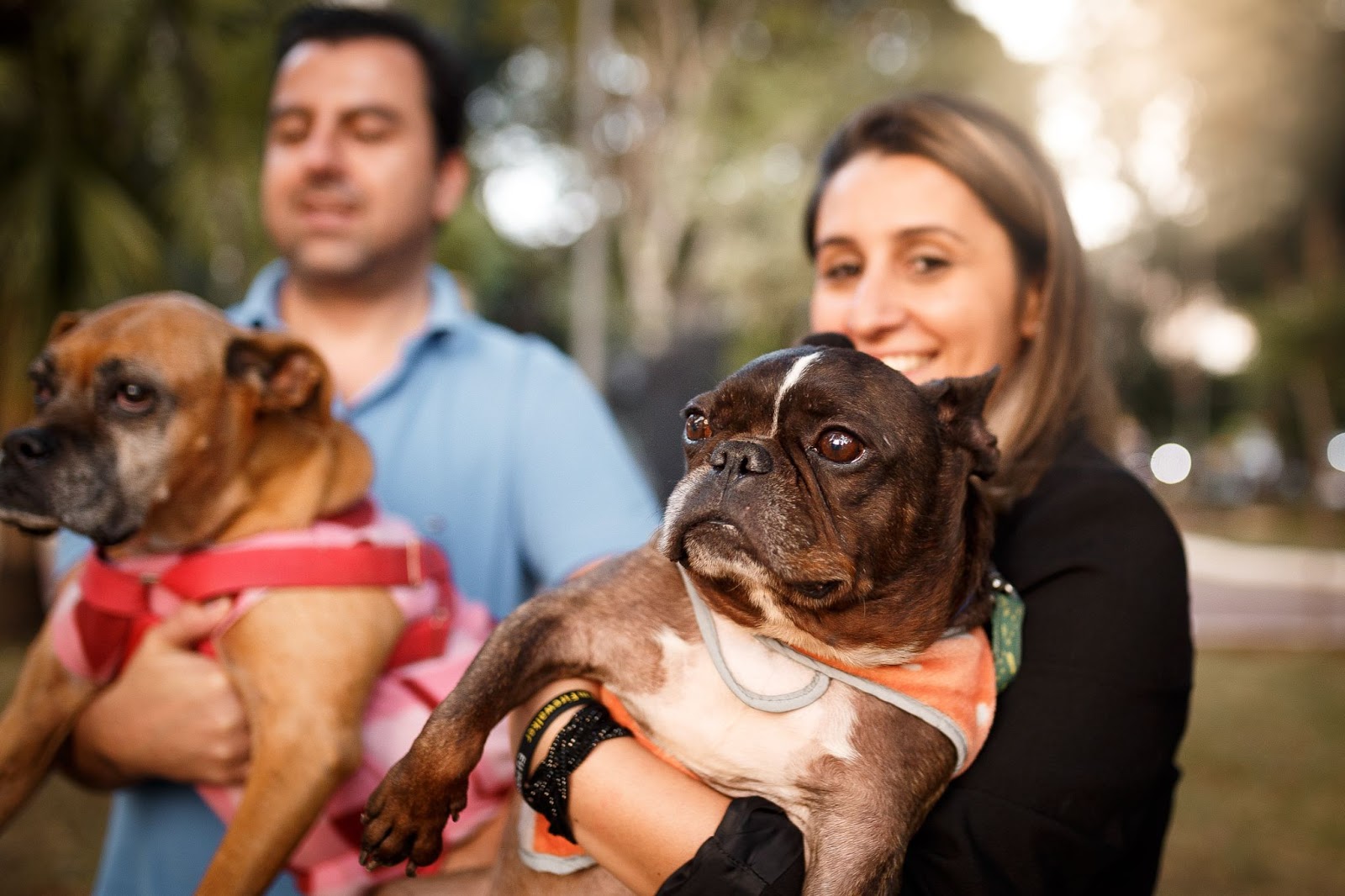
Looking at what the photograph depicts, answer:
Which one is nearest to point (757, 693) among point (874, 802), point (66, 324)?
point (874, 802)

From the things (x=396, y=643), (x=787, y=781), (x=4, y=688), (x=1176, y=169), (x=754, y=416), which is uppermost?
(x=1176, y=169)

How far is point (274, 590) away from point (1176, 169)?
35.3m

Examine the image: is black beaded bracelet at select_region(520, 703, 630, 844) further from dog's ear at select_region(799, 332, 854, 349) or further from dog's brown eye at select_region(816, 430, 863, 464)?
dog's ear at select_region(799, 332, 854, 349)

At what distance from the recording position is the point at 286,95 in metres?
3.43

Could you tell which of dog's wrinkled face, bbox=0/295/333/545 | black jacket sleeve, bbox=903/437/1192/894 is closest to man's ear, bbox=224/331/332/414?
dog's wrinkled face, bbox=0/295/333/545

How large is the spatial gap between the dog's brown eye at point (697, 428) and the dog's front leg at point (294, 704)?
930 mm

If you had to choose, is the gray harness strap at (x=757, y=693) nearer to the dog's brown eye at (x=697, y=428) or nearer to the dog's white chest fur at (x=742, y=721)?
the dog's white chest fur at (x=742, y=721)

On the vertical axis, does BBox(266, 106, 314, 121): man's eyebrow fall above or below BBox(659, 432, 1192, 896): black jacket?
above

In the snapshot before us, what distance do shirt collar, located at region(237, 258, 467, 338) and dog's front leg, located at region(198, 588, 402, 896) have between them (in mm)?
1150

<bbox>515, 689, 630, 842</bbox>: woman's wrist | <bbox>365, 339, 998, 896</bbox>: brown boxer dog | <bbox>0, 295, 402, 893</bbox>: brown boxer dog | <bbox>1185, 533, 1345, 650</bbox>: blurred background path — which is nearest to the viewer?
<bbox>365, 339, 998, 896</bbox>: brown boxer dog

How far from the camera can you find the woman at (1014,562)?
6.84 feet

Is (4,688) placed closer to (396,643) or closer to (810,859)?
(396,643)

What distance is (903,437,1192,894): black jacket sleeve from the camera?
2.10 m

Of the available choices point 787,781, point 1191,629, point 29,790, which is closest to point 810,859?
point 787,781
